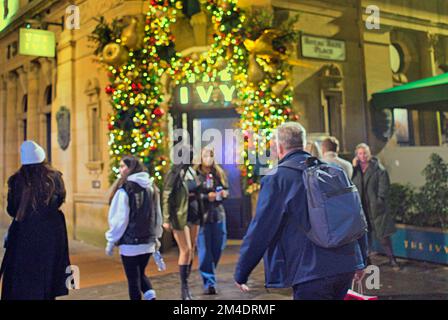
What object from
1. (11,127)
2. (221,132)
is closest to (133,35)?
(221,132)

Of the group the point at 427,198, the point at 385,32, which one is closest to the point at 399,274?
the point at 427,198

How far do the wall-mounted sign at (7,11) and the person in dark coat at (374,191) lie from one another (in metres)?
6.32

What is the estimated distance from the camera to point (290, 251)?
8.91ft

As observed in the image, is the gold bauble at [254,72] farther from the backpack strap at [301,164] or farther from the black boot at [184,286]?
the backpack strap at [301,164]

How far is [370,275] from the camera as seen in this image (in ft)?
18.2

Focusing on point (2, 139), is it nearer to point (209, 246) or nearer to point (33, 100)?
point (33, 100)

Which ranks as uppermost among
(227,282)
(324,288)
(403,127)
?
(403,127)

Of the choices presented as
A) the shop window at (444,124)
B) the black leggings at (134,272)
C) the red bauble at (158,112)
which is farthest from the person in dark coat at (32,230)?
the shop window at (444,124)

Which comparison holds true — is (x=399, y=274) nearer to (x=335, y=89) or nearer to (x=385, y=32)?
(x=335, y=89)

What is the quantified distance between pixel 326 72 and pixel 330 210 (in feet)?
19.7

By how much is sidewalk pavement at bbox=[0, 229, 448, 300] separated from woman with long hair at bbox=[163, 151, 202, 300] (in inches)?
17.7

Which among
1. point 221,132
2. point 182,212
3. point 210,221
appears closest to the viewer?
point 182,212

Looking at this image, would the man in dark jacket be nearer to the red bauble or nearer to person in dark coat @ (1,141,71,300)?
person in dark coat @ (1,141,71,300)
